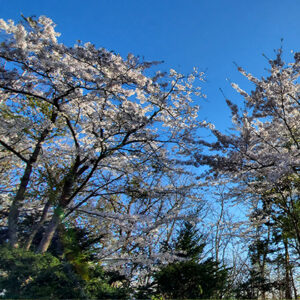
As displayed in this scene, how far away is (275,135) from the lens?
5527mm

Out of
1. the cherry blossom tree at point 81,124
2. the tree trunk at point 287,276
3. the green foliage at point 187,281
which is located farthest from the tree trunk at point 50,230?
the tree trunk at point 287,276

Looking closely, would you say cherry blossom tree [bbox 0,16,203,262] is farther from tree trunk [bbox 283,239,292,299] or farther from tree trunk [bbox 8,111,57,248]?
tree trunk [bbox 283,239,292,299]

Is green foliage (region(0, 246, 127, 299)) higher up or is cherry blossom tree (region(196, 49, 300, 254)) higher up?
cherry blossom tree (region(196, 49, 300, 254))

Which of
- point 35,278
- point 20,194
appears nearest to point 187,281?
point 35,278

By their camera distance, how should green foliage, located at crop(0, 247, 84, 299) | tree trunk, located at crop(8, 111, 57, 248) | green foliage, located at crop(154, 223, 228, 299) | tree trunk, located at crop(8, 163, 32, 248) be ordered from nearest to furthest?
green foliage, located at crop(0, 247, 84, 299) → green foliage, located at crop(154, 223, 228, 299) → tree trunk, located at crop(8, 163, 32, 248) → tree trunk, located at crop(8, 111, 57, 248)

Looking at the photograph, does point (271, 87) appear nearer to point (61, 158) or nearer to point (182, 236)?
point (182, 236)

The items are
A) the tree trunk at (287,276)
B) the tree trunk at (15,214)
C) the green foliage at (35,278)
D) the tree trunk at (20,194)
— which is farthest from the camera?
the tree trunk at (287,276)

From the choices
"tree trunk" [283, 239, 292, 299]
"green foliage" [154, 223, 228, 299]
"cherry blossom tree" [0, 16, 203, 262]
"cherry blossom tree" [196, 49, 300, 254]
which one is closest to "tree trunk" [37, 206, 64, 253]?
"cherry blossom tree" [0, 16, 203, 262]

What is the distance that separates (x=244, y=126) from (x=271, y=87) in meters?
1.07

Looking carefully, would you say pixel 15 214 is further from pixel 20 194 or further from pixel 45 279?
pixel 45 279

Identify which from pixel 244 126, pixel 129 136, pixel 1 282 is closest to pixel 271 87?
pixel 244 126

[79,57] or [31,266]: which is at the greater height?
[79,57]

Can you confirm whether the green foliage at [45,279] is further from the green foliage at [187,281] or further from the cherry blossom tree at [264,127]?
the cherry blossom tree at [264,127]

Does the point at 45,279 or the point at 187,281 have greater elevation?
the point at 187,281
